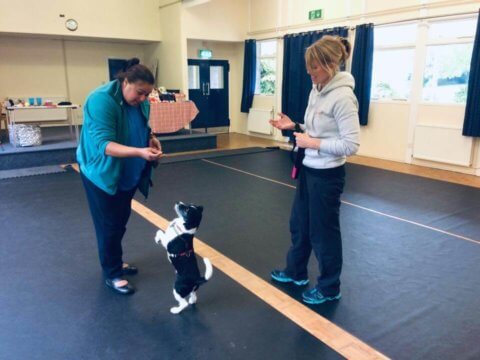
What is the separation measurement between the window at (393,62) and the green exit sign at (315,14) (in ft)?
4.04

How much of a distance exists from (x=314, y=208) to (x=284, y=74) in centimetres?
647

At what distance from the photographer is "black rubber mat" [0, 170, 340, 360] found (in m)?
1.85

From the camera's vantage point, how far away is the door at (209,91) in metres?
9.30

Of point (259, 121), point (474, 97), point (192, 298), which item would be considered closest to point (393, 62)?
point (474, 97)

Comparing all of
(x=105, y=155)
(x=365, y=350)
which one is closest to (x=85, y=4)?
(x=105, y=155)

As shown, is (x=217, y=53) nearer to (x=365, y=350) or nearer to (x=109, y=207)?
(x=109, y=207)

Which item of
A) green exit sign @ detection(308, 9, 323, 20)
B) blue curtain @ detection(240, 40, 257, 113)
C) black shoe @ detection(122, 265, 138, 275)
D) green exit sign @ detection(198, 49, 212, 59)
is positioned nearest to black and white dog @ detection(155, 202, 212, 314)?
black shoe @ detection(122, 265, 138, 275)

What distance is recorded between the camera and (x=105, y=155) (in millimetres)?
2051

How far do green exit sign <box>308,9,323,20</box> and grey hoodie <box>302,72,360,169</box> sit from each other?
19.7ft

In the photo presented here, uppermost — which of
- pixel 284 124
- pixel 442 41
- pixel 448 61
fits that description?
pixel 442 41

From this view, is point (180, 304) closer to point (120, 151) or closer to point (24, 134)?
point (120, 151)

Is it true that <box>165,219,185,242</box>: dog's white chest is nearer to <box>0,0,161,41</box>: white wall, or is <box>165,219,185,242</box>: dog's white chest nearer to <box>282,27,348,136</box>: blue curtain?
<box>282,27,348,136</box>: blue curtain

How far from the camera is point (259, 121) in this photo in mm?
9078

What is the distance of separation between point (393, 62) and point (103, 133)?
570 cm
